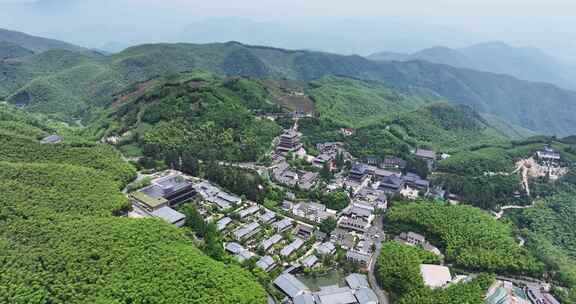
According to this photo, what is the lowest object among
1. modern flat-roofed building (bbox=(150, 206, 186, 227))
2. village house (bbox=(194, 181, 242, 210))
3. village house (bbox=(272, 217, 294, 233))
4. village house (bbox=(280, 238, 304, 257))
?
village house (bbox=(280, 238, 304, 257))

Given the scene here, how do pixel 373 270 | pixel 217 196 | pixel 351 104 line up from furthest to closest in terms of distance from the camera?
1. pixel 351 104
2. pixel 217 196
3. pixel 373 270

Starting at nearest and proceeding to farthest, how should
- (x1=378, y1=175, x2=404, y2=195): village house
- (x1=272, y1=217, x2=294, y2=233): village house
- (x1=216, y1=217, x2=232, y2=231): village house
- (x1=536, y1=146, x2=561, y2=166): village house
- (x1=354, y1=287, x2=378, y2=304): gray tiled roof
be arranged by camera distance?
(x1=354, y1=287, x2=378, y2=304): gray tiled roof < (x1=216, y1=217, x2=232, y2=231): village house < (x1=272, y1=217, x2=294, y2=233): village house < (x1=378, y1=175, x2=404, y2=195): village house < (x1=536, y1=146, x2=561, y2=166): village house

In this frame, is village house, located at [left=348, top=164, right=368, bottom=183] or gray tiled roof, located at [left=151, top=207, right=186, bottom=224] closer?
gray tiled roof, located at [left=151, top=207, right=186, bottom=224]

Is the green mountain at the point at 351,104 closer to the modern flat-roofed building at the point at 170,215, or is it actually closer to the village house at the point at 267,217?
the village house at the point at 267,217

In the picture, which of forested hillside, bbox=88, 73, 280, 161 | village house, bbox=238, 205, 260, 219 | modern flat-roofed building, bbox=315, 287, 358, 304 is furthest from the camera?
forested hillside, bbox=88, 73, 280, 161

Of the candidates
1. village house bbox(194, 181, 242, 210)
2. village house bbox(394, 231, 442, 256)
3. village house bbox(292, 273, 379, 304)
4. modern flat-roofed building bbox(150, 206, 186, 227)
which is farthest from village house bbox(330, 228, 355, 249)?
modern flat-roofed building bbox(150, 206, 186, 227)

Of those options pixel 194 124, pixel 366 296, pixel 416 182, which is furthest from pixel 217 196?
pixel 416 182

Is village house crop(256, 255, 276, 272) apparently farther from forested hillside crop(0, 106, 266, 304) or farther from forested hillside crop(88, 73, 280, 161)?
forested hillside crop(88, 73, 280, 161)

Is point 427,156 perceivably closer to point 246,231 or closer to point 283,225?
point 283,225

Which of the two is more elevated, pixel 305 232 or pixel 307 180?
pixel 307 180

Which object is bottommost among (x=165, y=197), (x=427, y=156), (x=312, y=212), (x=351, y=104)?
(x=312, y=212)
